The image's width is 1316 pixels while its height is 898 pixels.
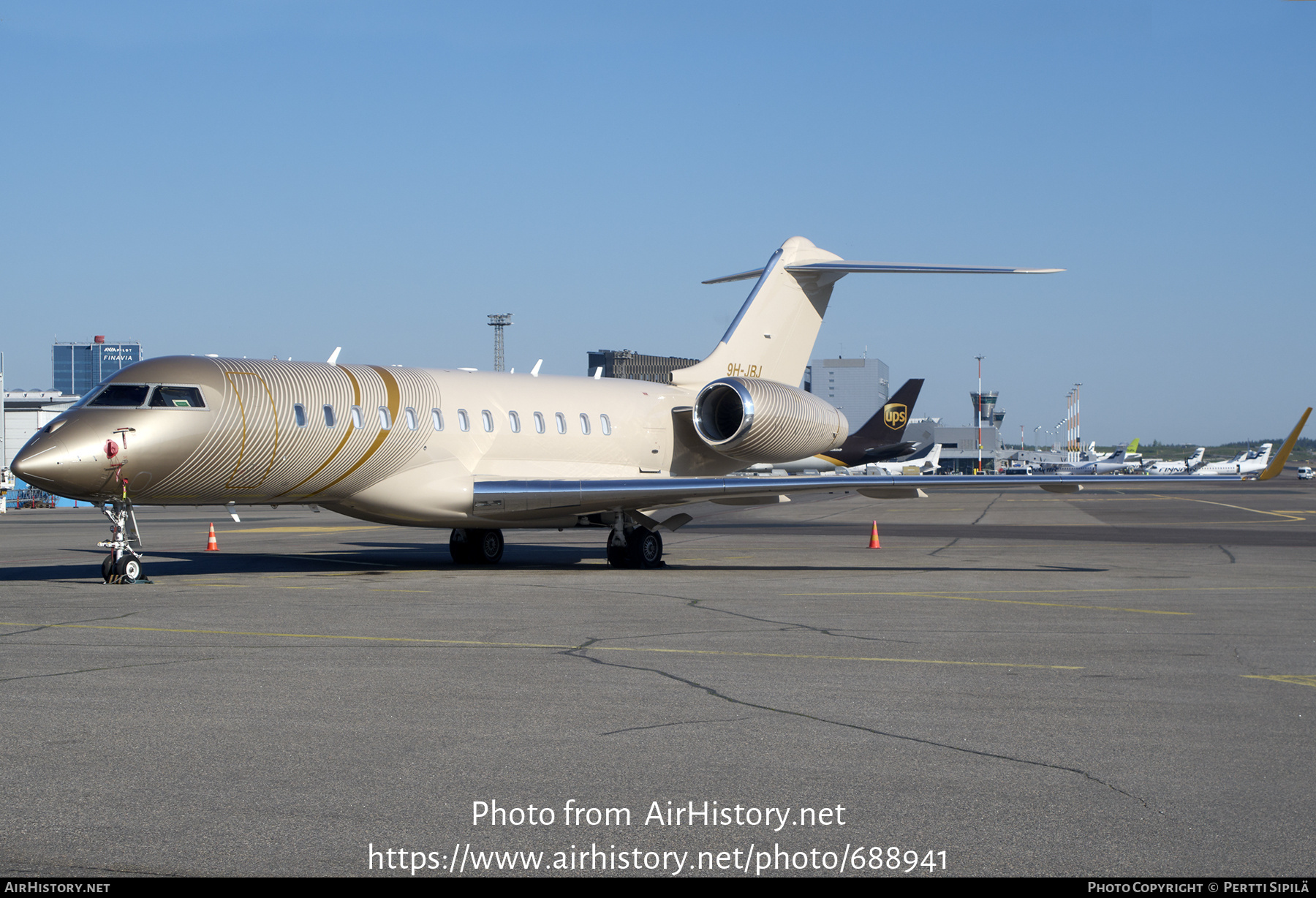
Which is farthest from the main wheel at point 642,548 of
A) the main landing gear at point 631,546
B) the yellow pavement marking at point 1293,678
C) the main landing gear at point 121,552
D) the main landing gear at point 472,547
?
the yellow pavement marking at point 1293,678

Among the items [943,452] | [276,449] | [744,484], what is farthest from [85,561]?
[943,452]

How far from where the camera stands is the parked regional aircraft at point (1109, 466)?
120750mm

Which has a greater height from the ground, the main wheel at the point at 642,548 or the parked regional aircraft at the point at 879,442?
the parked regional aircraft at the point at 879,442

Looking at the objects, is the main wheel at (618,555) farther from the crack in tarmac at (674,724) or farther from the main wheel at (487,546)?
→ the crack in tarmac at (674,724)

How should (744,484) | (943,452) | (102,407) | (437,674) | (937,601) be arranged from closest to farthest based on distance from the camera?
1. (437,674)
2. (937,601)
3. (102,407)
4. (744,484)
5. (943,452)

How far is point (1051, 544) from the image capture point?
26.6 meters

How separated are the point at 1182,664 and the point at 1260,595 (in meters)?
6.47

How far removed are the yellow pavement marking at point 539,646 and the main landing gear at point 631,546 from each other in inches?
378

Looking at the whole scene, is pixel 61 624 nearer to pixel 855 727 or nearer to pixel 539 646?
pixel 539 646

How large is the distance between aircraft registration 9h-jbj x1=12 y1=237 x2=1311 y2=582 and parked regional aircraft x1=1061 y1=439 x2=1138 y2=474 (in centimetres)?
10128

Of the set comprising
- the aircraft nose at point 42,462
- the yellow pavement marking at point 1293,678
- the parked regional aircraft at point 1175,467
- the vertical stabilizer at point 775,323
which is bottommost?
the parked regional aircraft at point 1175,467

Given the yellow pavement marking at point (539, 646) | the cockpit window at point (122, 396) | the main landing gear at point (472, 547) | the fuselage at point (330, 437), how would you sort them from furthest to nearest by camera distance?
the main landing gear at point (472, 547) → the cockpit window at point (122, 396) → the fuselage at point (330, 437) → the yellow pavement marking at point (539, 646)

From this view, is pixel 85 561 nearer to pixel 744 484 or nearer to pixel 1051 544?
pixel 744 484

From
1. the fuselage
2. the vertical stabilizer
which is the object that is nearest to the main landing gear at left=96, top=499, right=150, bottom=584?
the fuselage
